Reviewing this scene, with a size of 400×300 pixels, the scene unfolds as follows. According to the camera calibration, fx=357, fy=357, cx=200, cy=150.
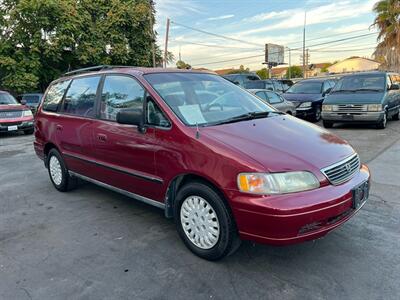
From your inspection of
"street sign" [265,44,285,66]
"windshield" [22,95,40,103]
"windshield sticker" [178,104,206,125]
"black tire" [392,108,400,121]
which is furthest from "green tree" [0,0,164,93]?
"street sign" [265,44,285,66]

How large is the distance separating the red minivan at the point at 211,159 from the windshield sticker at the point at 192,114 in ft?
0.04

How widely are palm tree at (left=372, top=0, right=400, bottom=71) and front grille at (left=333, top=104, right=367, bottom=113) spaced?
1726 centimetres

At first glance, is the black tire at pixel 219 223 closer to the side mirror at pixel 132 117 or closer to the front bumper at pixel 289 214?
the front bumper at pixel 289 214

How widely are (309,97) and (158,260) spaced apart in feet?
35.2

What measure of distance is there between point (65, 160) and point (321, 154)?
353 centimetres

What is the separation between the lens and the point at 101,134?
13.5 feet

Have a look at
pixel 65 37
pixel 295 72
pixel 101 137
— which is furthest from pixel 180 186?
pixel 295 72

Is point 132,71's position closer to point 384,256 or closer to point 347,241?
point 347,241

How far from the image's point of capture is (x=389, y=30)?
955 inches

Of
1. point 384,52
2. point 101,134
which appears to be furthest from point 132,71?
point 384,52

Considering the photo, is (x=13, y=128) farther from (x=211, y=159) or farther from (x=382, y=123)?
(x=382, y=123)

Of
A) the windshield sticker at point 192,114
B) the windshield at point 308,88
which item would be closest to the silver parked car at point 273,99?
the windshield at point 308,88

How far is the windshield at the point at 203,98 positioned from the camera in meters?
3.46

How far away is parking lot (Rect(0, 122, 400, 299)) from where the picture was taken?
8.89 feet
